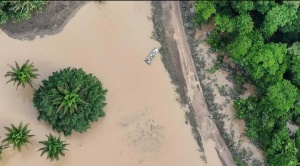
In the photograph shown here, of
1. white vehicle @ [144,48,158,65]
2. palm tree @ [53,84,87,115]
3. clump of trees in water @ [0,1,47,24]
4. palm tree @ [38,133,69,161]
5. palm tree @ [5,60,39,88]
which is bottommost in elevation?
palm tree @ [38,133,69,161]

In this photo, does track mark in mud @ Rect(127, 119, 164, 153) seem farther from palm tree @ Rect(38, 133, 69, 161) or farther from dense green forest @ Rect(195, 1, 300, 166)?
dense green forest @ Rect(195, 1, 300, 166)

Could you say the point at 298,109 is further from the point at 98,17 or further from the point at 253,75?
the point at 98,17

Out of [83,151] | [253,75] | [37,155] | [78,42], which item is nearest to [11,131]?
[37,155]

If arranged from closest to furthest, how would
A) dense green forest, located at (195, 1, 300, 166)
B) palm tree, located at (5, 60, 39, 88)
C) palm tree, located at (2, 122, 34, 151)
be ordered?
palm tree, located at (2, 122, 34, 151) < palm tree, located at (5, 60, 39, 88) < dense green forest, located at (195, 1, 300, 166)

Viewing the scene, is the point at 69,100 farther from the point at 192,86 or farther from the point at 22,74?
the point at 192,86

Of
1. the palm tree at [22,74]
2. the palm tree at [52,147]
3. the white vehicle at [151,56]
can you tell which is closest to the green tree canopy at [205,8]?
the white vehicle at [151,56]

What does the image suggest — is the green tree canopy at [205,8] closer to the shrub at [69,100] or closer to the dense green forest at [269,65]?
the dense green forest at [269,65]

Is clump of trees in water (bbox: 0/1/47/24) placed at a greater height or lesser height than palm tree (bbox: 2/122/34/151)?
greater

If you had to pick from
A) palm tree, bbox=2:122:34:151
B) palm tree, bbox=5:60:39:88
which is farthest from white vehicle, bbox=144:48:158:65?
palm tree, bbox=2:122:34:151
